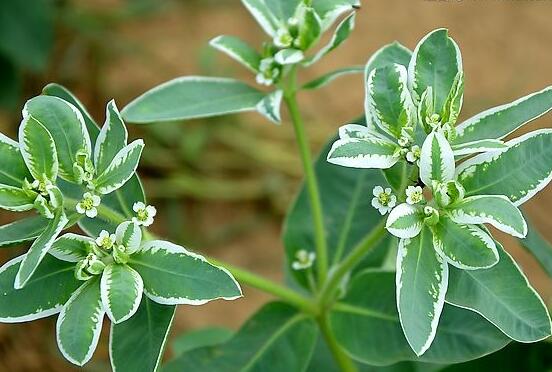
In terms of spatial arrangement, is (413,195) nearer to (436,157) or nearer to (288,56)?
(436,157)

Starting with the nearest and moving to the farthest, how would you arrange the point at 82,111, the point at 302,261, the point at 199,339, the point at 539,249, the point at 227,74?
the point at 82,111, the point at 539,249, the point at 302,261, the point at 199,339, the point at 227,74

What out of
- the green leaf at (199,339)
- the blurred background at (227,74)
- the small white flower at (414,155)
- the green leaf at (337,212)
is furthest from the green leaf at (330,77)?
the blurred background at (227,74)

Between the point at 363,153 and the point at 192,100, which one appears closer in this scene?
the point at 363,153

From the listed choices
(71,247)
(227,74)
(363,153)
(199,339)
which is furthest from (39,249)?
(227,74)

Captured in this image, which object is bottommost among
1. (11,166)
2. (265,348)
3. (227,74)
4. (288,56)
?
(227,74)

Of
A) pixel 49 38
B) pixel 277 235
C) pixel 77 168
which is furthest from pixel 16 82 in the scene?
pixel 77 168

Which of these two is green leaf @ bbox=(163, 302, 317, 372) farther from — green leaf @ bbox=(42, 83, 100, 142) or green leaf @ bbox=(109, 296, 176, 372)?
green leaf @ bbox=(42, 83, 100, 142)
